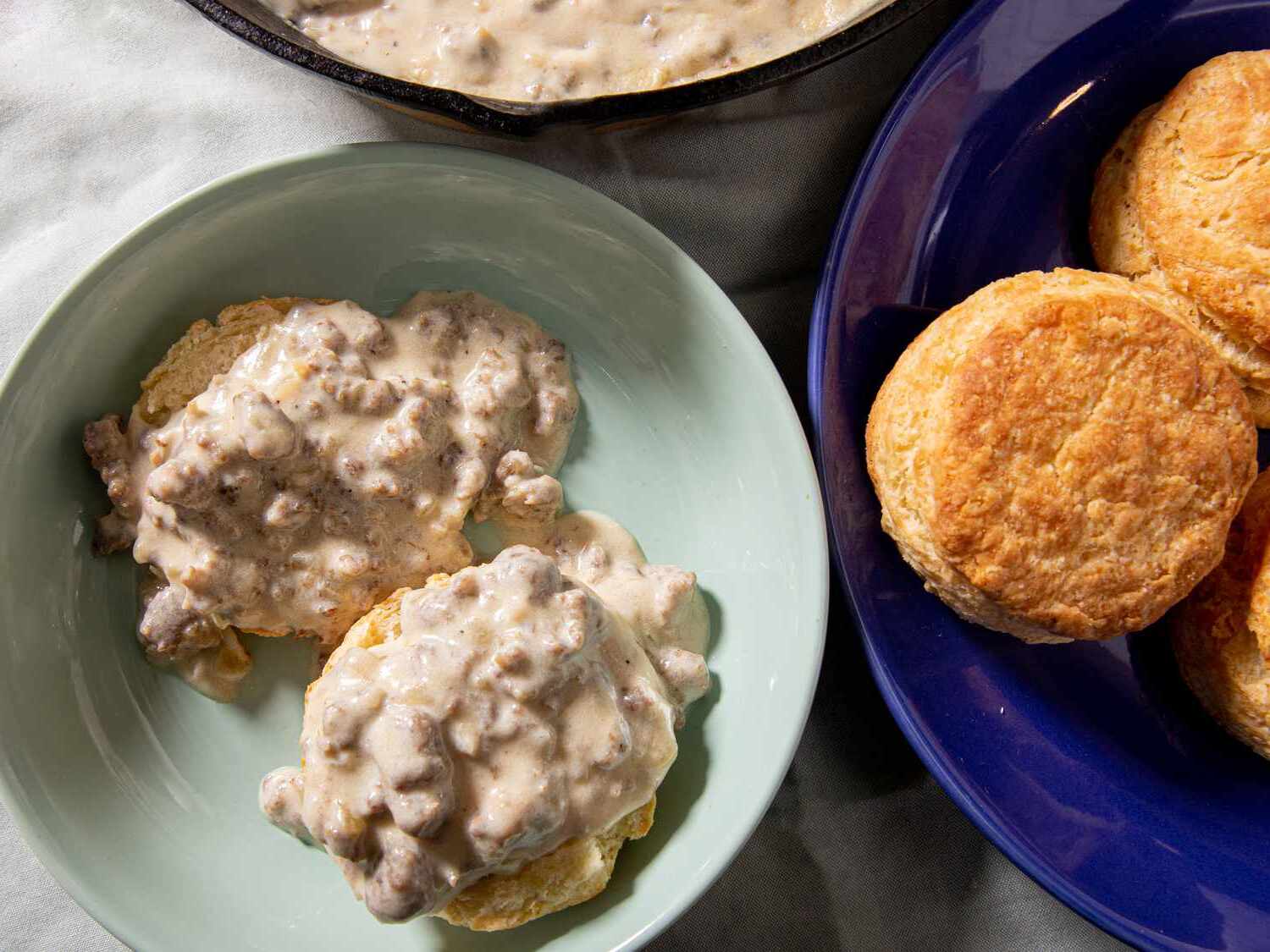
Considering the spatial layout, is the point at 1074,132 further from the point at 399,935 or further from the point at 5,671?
the point at 5,671

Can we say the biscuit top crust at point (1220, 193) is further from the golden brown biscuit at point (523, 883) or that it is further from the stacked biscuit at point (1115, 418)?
the golden brown biscuit at point (523, 883)

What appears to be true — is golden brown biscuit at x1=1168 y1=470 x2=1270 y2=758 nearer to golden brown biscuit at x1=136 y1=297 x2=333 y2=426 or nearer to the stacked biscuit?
the stacked biscuit

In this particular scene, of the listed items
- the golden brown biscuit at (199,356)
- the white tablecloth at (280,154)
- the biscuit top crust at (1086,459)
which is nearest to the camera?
the biscuit top crust at (1086,459)

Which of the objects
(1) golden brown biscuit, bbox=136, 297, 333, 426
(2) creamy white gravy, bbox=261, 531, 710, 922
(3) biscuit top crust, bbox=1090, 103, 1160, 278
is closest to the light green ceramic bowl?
(1) golden brown biscuit, bbox=136, 297, 333, 426

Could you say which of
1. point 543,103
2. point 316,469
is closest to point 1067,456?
point 543,103

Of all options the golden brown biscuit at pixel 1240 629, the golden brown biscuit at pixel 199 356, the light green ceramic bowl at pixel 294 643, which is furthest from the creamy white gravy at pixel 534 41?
the golden brown biscuit at pixel 1240 629
